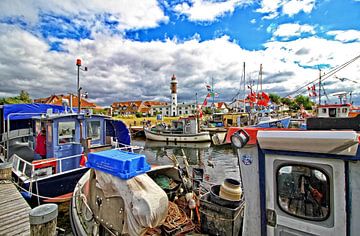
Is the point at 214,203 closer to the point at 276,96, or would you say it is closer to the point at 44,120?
the point at 44,120

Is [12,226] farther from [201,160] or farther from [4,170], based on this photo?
[201,160]

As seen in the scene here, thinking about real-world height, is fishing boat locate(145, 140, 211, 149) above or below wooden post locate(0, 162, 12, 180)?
below

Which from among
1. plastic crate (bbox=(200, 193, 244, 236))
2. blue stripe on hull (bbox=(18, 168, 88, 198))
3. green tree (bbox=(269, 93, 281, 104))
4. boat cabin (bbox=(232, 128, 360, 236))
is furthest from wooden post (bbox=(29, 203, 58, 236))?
green tree (bbox=(269, 93, 281, 104))

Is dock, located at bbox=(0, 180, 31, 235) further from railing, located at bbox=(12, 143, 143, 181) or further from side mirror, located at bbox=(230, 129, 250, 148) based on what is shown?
side mirror, located at bbox=(230, 129, 250, 148)

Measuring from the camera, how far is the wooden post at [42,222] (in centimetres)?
335

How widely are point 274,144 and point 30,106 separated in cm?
1453

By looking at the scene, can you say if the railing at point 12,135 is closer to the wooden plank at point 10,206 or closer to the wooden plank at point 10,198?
the wooden plank at point 10,198

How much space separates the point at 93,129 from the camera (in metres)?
10.0

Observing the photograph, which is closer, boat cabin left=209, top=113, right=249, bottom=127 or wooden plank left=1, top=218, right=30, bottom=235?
wooden plank left=1, top=218, right=30, bottom=235

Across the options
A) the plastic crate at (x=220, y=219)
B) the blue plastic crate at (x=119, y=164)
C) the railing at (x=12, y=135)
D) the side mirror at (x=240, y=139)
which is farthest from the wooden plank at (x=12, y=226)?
the railing at (x=12, y=135)

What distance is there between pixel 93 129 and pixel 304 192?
9666 mm

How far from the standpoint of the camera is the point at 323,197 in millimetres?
2283

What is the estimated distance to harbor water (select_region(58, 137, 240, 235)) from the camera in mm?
7664

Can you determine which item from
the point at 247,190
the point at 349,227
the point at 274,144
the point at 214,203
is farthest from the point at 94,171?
the point at 349,227
